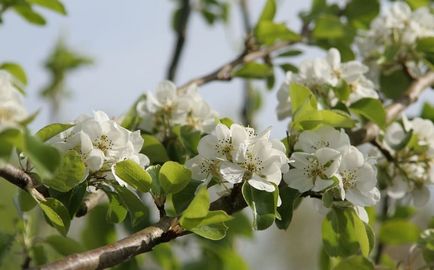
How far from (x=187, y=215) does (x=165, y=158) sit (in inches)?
14.2

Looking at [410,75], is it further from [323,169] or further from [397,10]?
[323,169]

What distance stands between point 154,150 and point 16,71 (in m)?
0.50

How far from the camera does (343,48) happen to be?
2.13m

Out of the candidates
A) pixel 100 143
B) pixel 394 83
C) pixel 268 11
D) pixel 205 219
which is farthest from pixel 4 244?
pixel 394 83

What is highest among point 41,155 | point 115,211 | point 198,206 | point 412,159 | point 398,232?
point 41,155

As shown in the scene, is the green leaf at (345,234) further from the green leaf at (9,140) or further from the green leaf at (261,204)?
the green leaf at (9,140)

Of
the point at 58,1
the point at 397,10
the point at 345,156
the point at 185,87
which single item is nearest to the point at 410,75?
the point at 397,10

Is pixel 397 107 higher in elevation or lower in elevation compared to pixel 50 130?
lower

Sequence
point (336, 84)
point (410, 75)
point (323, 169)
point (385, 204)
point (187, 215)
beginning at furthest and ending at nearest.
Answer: point (385, 204) < point (410, 75) < point (336, 84) < point (323, 169) < point (187, 215)

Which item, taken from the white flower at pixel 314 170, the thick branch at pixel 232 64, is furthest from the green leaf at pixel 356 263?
the thick branch at pixel 232 64

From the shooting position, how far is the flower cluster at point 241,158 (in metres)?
1.26

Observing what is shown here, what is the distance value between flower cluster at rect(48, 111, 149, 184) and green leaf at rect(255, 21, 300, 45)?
0.76 m

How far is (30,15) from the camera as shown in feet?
6.59

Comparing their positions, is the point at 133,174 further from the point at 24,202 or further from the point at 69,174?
the point at 24,202
